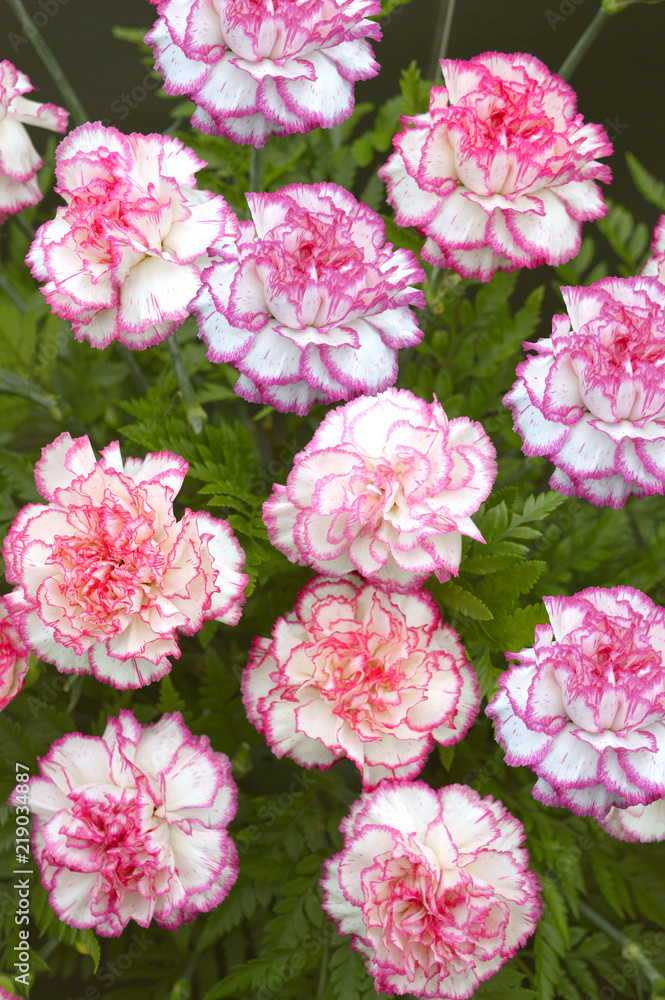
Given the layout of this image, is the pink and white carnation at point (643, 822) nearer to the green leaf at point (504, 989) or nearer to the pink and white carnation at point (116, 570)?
the green leaf at point (504, 989)

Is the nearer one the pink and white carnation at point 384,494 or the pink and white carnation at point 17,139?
the pink and white carnation at point 384,494

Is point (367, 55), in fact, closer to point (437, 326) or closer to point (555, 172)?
point (555, 172)

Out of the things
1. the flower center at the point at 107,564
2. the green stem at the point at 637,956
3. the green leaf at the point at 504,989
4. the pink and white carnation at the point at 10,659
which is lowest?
the green leaf at the point at 504,989

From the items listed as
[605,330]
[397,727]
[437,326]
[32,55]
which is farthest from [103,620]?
[32,55]

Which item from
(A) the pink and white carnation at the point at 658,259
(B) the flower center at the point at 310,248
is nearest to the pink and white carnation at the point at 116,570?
(B) the flower center at the point at 310,248

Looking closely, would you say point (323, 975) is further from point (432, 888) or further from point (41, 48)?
point (41, 48)

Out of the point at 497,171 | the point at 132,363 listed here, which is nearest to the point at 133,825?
the point at 132,363

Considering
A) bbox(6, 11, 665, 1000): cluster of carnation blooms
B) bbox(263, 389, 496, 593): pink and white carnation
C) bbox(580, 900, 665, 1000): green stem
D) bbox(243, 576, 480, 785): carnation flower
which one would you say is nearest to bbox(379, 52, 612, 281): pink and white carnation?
bbox(6, 11, 665, 1000): cluster of carnation blooms
